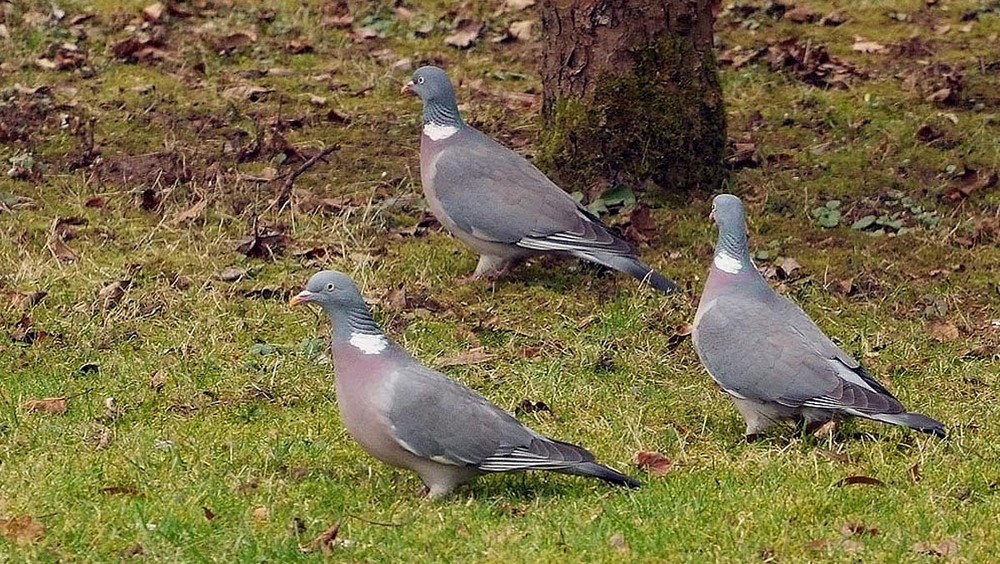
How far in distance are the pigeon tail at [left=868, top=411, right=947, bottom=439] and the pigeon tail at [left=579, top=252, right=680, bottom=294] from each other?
2.17 meters

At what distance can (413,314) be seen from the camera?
23.7ft

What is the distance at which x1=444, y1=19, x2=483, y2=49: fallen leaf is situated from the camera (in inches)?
455

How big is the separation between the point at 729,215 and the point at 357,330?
1674mm

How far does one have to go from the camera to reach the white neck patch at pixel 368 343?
5047mm

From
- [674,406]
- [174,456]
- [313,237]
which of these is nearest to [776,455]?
[674,406]

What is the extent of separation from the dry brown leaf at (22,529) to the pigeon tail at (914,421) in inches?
102

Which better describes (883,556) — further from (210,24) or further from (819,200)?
(210,24)

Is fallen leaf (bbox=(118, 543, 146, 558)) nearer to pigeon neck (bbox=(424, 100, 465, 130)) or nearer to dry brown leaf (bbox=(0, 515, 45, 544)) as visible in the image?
dry brown leaf (bbox=(0, 515, 45, 544))

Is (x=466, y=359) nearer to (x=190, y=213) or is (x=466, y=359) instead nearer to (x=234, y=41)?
(x=190, y=213)

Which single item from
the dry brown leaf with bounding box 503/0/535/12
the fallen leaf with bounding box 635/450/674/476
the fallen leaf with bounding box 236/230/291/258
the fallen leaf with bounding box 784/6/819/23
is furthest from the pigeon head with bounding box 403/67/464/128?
the fallen leaf with bounding box 784/6/819/23

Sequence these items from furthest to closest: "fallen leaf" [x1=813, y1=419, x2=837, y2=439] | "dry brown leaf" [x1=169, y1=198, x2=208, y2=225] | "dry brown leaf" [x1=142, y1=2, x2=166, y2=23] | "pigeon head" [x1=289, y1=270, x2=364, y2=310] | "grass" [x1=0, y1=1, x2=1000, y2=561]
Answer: "dry brown leaf" [x1=142, y1=2, x2=166, y2=23] → "dry brown leaf" [x1=169, y1=198, x2=208, y2=225] → "fallen leaf" [x1=813, y1=419, x2=837, y2=439] → "pigeon head" [x1=289, y1=270, x2=364, y2=310] → "grass" [x1=0, y1=1, x2=1000, y2=561]

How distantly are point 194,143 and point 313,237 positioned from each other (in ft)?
5.57

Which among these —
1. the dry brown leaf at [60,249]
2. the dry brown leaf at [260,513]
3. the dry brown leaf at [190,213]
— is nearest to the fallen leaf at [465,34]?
the dry brown leaf at [190,213]

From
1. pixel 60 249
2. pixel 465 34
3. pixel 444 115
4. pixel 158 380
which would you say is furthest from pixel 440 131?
pixel 465 34
